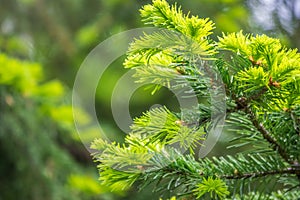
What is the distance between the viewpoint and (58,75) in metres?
2.94

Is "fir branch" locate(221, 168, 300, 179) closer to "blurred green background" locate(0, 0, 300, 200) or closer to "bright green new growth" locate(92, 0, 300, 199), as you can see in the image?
"bright green new growth" locate(92, 0, 300, 199)

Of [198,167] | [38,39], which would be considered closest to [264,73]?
[198,167]

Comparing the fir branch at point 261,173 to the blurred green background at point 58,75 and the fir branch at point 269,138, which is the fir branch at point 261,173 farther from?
the blurred green background at point 58,75

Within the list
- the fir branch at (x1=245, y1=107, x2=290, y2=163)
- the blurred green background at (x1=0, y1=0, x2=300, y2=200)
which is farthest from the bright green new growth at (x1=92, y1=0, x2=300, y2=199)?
the blurred green background at (x1=0, y1=0, x2=300, y2=200)

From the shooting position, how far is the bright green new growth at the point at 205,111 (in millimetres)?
452

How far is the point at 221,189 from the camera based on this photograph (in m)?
0.48

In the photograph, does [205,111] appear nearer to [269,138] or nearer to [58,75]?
[269,138]

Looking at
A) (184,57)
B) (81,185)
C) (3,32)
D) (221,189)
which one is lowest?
(221,189)

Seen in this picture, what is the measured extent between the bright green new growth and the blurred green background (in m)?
0.32

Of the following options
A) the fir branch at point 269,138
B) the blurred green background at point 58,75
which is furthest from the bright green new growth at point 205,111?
the blurred green background at point 58,75

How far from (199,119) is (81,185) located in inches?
52.0

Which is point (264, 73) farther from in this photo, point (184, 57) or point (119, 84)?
point (119, 84)

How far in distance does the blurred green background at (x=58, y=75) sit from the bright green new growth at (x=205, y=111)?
0.32 m

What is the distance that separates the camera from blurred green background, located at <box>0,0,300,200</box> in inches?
54.1
